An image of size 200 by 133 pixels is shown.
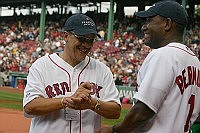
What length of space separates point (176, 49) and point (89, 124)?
3.11 feet

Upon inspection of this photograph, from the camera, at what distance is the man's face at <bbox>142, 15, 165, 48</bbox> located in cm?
263

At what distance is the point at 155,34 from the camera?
2.66 m

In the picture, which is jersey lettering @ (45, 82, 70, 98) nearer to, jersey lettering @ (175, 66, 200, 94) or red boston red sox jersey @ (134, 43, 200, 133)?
red boston red sox jersey @ (134, 43, 200, 133)

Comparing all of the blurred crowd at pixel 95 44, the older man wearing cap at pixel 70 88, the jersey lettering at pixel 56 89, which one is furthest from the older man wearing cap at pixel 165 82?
the blurred crowd at pixel 95 44

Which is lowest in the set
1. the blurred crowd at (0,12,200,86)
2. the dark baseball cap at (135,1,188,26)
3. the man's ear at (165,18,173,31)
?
the blurred crowd at (0,12,200,86)

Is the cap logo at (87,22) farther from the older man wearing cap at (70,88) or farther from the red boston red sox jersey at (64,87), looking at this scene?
the red boston red sox jersey at (64,87)

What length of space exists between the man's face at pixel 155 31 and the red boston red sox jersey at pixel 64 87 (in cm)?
61

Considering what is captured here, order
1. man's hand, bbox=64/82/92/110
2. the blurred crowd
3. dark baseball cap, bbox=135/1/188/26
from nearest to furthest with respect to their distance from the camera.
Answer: dark baseball cap, bbox=135/1/188/26 → man's hand, bbox=64/82/92/110 → the blurred crowd

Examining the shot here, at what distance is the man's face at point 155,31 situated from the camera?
2.63m


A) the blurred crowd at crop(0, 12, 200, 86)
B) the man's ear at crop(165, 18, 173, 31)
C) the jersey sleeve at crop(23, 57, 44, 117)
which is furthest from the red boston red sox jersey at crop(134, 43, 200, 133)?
the blurred crowd at crop(0, 12, 200, 86)

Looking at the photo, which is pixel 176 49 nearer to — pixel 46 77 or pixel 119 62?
pixel 46 77

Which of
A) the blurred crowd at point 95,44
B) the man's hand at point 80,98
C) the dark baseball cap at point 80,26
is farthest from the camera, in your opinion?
the blurred crowd at point 95,44

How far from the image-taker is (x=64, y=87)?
304 cm

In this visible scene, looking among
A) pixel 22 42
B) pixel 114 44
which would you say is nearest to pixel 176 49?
pixel 114 44
